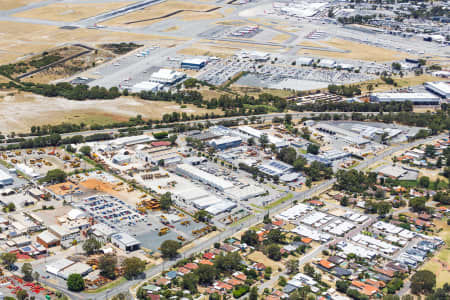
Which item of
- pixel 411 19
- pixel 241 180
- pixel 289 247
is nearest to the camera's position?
pixel 289 247

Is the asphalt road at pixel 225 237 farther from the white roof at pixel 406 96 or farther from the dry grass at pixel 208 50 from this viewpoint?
the dry grass at pixel 208 50

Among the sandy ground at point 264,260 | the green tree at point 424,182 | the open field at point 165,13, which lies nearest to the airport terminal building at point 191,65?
the open field at point 165,13

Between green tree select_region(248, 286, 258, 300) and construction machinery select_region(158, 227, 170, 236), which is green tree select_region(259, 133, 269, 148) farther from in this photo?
green tree select_region(248, 286, 258, 300)

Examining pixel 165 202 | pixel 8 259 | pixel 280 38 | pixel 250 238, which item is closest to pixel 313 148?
pixel 165 202

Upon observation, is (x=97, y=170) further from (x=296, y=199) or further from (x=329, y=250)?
(x=329, y=250)

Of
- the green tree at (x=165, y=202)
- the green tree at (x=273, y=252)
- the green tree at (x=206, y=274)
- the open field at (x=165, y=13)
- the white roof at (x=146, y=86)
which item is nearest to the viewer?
the green tree at (x=206, y=274)

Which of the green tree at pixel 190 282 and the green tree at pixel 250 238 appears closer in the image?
the green tree at pixel 190 282

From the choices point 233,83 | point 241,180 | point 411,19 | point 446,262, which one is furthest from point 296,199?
point 411,19
